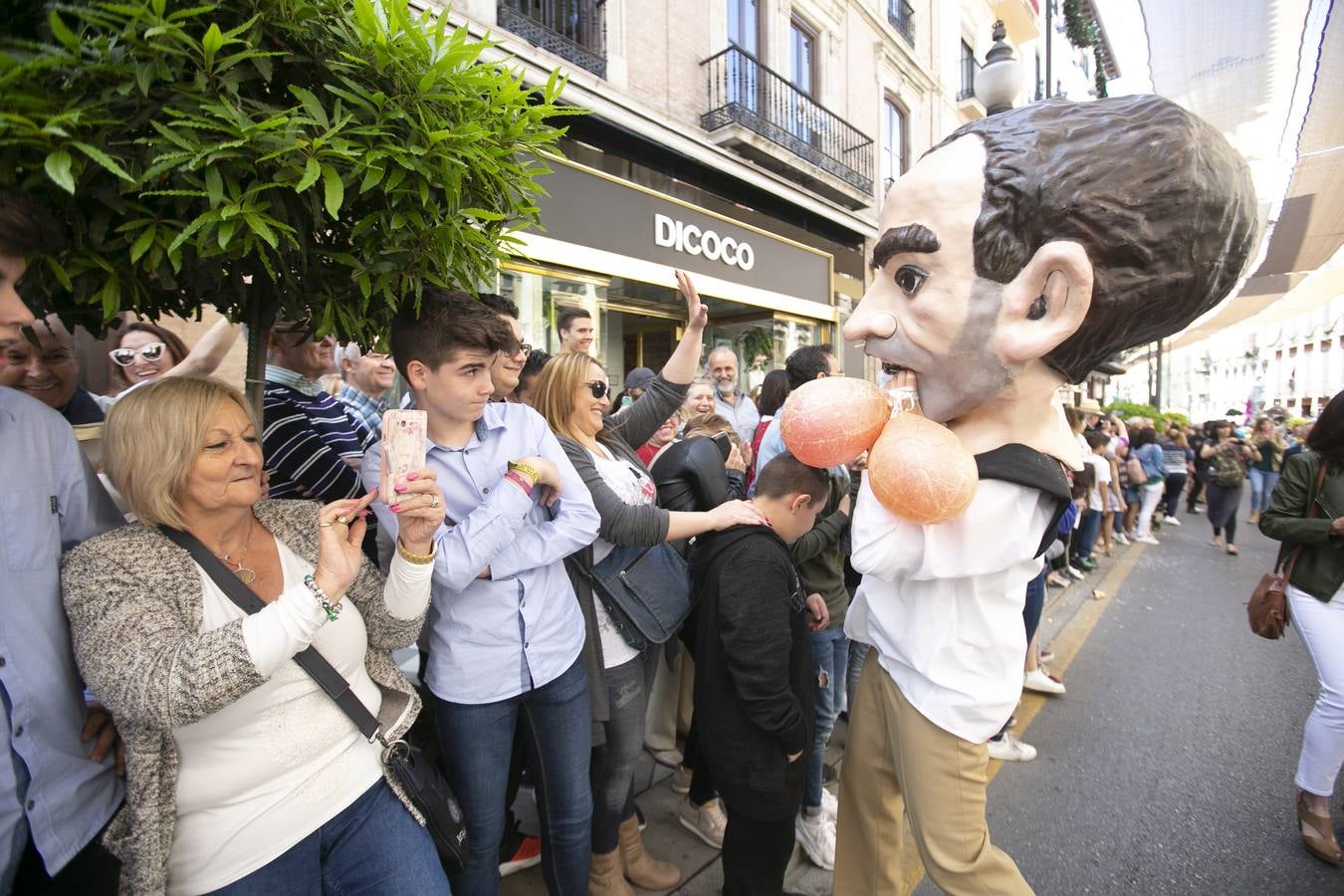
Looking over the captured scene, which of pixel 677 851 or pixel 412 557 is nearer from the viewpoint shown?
pixel 412 557

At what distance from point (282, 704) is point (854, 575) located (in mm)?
2532

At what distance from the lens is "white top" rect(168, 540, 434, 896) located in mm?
1223

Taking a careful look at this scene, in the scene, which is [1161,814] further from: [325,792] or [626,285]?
[626,285]

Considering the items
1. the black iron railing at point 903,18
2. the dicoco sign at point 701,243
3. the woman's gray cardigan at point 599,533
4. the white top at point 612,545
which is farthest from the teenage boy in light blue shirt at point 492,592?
the black iron railing at point 903,18

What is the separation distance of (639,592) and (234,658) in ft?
3.96

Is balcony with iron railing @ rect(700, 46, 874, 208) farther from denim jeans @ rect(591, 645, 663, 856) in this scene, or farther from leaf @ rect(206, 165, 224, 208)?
leaf @ rect(206, 165, 224, 208)

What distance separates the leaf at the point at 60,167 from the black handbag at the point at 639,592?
1.56 metres

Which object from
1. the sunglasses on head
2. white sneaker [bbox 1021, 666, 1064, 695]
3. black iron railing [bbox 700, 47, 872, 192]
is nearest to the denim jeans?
the sunglasses on head

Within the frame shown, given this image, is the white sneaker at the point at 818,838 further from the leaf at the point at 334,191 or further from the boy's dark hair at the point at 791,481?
the leaf at the point at 334,191

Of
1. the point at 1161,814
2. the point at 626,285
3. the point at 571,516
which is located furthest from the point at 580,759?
the point at 626,285

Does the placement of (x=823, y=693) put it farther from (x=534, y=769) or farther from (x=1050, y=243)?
(x=1050, y=243)

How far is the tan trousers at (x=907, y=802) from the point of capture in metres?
1.43

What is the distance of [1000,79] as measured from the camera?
8.09 feet

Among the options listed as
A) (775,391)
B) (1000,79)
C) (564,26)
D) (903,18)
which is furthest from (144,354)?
(903,18)
